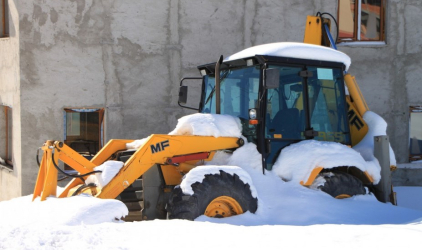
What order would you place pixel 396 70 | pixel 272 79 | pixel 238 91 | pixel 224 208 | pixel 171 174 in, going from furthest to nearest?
pixel 396 70, pixel 238 91, pixel 171 174, pixel 272 79, pixel 224 208

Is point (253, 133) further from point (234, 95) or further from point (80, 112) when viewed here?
point (80, 112)

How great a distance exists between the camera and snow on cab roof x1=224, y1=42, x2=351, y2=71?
22.2 feet

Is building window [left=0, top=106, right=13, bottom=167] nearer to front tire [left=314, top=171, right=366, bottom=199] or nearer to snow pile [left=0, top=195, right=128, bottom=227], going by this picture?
snow pile [left=0, top=195, right=128, bottom=227]

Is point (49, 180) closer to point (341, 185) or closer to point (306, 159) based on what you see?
point (306, 159)

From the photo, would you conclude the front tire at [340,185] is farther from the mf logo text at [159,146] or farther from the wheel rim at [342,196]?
the mf logo text at [159,146]

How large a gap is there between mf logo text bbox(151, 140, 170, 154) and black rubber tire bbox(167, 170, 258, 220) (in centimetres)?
60

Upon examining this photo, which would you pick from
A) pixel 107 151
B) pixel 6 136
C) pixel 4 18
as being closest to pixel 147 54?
pixel 4 18

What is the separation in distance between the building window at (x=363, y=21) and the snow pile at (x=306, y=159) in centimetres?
564

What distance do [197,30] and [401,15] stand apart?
438cm

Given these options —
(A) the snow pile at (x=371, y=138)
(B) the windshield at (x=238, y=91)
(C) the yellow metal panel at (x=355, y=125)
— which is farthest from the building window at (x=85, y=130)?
(A) the snow pile at (x=371, y=138)

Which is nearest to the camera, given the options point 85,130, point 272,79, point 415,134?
point 272,79

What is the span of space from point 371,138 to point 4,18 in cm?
839

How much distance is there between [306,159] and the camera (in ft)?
21.7

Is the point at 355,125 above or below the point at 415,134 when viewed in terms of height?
above
